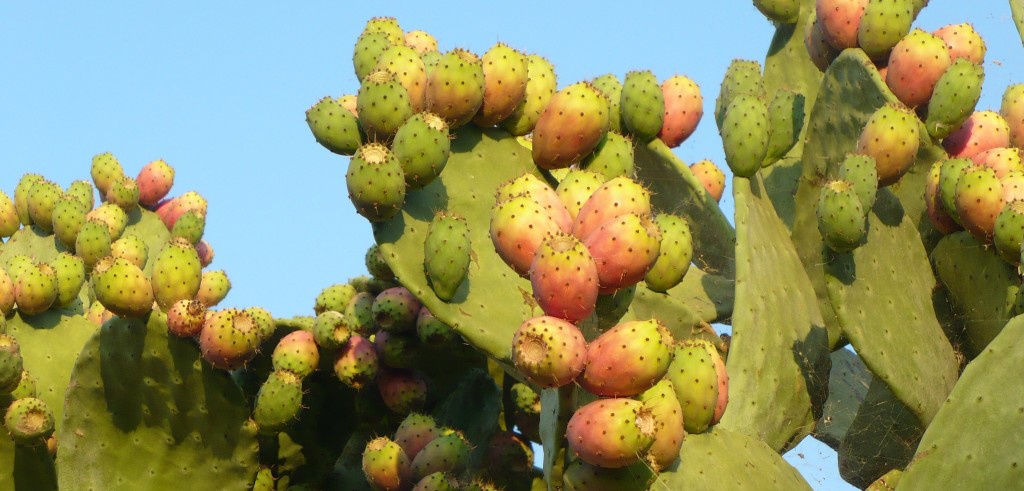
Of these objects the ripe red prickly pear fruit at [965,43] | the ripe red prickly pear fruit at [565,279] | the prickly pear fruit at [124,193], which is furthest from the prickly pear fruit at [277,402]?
the ripe red prickly pear fruit at [965,43]

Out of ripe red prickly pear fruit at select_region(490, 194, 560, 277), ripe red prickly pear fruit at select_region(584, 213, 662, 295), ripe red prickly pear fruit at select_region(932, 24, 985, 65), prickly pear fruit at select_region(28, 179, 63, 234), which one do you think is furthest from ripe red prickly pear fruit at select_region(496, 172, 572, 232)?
prickly pear fruit at select_region(28, 179, 63, 234)

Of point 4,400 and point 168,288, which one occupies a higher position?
point 168,288

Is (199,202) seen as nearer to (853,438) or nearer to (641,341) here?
(853,438)

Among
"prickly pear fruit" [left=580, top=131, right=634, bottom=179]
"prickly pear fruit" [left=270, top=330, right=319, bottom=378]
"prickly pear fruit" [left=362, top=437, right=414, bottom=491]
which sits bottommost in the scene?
"prickly pear fruit" [left=362, top=437, right=414, bottom=491]

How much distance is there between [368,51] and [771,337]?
1.40 metres

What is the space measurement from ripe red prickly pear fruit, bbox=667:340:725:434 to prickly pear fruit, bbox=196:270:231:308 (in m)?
2.27

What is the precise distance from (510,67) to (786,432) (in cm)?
127

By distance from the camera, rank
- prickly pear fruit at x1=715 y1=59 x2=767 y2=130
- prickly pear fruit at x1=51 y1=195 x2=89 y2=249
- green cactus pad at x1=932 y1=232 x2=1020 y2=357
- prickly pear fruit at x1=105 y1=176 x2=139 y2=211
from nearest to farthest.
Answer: green cactus pad at x1=932 y1=232 x2=1020 y2=357 < prickly pear fruit at x1=715 y1=59 x2=767 y2=130 < prickly pear fruit at x1=51 y1=195 x2=89 y2=249 < prickly pear fruit at x1=105 y1=176 x2=139 y2=211

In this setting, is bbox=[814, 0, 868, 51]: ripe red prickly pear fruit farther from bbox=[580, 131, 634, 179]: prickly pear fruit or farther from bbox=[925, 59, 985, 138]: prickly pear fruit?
bbox=[580, 131, 634, 179]: prickly pear fruit

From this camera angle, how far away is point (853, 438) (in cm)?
455

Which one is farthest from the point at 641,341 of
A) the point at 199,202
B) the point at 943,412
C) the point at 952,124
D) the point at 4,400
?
the point at 199,202

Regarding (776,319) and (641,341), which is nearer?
(641,341)

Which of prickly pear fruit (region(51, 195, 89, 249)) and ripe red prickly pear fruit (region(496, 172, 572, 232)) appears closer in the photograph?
ripe red prickly pear fruit (region(496, 172, 572, 232))

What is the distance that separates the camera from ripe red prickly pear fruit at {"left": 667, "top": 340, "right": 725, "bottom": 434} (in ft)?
10.6
